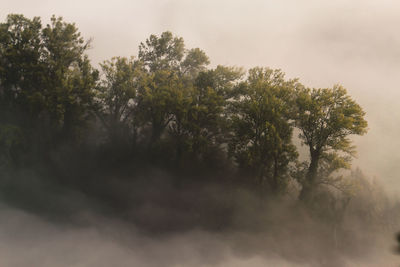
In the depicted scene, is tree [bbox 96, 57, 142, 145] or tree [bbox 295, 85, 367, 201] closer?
tree [bbox 295, 85, 367, 201]

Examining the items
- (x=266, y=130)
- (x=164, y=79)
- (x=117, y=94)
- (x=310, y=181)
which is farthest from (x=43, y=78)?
(x=310, y=181)

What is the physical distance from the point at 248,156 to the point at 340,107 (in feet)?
37.3

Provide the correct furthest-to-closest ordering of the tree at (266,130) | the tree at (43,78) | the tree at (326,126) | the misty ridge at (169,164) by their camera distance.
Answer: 1. the tree at (43,78)
2. the tree at (266,130)
3. the tree at (326,126)
4. the misty ridge at (169,164)

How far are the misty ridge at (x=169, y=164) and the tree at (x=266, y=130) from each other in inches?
6.5

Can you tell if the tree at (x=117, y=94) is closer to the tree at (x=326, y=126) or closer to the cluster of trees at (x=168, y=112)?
the cluster of trees at (x=168, y=112)

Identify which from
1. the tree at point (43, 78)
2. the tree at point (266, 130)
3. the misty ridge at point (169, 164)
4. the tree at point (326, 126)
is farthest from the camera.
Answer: the tree at point (43, 78)

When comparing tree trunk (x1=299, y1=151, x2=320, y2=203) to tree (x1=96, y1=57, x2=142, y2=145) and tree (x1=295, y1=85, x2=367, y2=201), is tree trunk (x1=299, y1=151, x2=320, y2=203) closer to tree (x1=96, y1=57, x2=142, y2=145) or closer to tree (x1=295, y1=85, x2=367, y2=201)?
tree (x1=295, y1=85, x2=367, y2=201)

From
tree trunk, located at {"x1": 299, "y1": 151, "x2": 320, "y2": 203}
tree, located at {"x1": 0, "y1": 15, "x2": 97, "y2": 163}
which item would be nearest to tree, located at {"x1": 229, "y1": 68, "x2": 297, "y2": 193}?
tree trunk, located at {"x1": 299, "y1": 151, "x2": 320, "y2": 203}

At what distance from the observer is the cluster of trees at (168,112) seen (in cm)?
3266

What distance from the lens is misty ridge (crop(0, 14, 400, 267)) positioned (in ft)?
99.2

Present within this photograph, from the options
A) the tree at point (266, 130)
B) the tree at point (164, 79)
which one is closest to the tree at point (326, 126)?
the tree at point (266, 130)

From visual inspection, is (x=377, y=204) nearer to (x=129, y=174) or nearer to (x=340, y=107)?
(x=340, y=107)

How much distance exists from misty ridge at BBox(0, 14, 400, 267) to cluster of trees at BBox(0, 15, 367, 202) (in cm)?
18

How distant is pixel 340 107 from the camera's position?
31984mm
